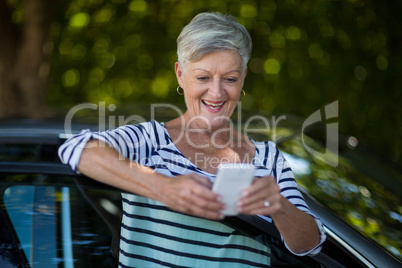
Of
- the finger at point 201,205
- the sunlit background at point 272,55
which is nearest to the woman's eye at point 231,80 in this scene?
the finger at point 201,205

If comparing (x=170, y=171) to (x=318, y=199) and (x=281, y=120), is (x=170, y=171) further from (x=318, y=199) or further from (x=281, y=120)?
(x=281, y=120)

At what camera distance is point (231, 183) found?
1.41 meters

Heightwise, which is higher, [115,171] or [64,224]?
[115,171]

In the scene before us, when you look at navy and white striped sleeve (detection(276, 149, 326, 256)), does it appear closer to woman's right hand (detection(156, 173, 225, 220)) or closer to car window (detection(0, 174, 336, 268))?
woman's right hand (detection(156, 173, 225, 220))

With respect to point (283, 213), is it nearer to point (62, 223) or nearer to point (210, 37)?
point (210, 37)

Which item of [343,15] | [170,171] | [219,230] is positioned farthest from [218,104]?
[343,15]

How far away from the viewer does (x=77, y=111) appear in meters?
2.52

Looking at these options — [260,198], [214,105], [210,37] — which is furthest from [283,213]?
[210,37]

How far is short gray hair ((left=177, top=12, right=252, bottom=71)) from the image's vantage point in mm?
1850

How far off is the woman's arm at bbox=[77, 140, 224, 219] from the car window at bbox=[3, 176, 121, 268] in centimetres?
32

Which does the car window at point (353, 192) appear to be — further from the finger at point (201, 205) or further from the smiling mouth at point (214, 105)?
the finger at point (201, 205)

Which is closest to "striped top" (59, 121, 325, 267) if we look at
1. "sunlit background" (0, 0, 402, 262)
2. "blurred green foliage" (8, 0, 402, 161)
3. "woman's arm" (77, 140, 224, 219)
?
"woman's arm" (77, 140, 224, 219)

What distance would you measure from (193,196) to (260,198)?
177 millimetres

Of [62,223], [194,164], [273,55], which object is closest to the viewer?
[194,164]
